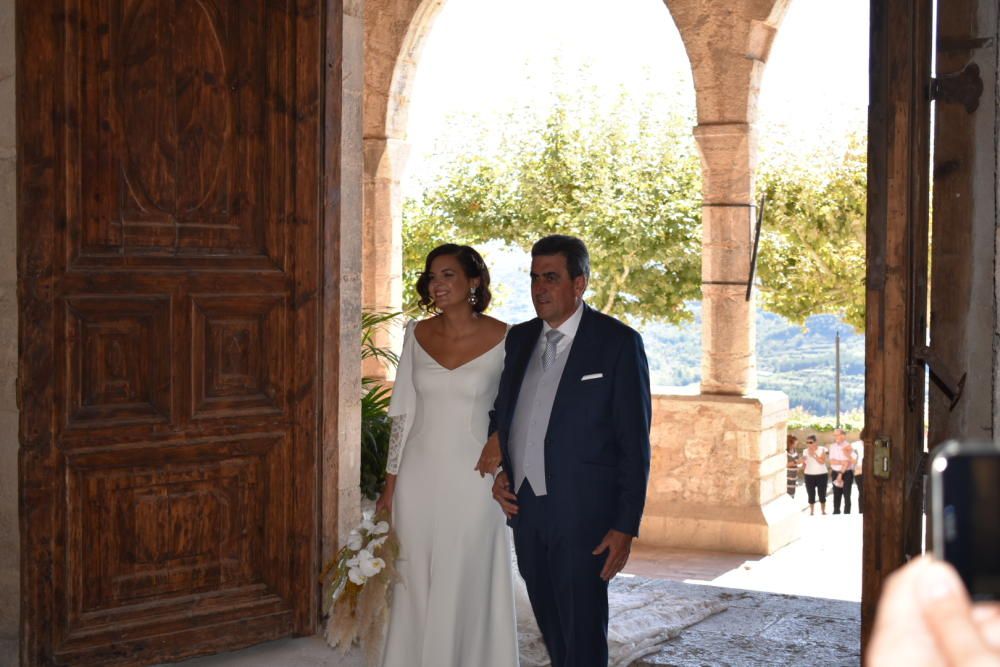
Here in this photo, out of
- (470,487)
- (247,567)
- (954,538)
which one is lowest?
(247,567)

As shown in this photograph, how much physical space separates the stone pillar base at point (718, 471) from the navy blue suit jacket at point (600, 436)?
6.78m

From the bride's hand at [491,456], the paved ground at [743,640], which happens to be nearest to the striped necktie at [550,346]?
the bride's hand at [491,456]

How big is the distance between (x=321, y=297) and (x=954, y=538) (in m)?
4.03

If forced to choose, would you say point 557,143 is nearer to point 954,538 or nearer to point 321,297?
point 321,297

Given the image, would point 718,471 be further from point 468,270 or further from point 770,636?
point 468,270

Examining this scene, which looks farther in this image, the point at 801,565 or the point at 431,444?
the point at 801,565

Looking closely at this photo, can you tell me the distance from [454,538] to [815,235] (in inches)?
1141

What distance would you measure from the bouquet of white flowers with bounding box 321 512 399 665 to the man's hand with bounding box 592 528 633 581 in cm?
89

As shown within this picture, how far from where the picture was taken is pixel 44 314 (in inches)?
155

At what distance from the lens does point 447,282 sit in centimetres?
421

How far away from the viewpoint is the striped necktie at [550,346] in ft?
12.5

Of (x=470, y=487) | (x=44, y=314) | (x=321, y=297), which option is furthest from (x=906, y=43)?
(x=44, y=314)

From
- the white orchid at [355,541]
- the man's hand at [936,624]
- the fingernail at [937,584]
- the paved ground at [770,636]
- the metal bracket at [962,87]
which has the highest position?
the metal bracket at [962,87]

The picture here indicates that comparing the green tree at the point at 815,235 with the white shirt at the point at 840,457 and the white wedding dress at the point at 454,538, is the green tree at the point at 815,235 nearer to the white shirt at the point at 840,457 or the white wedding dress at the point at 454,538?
the white shirt at the point at 840,457
